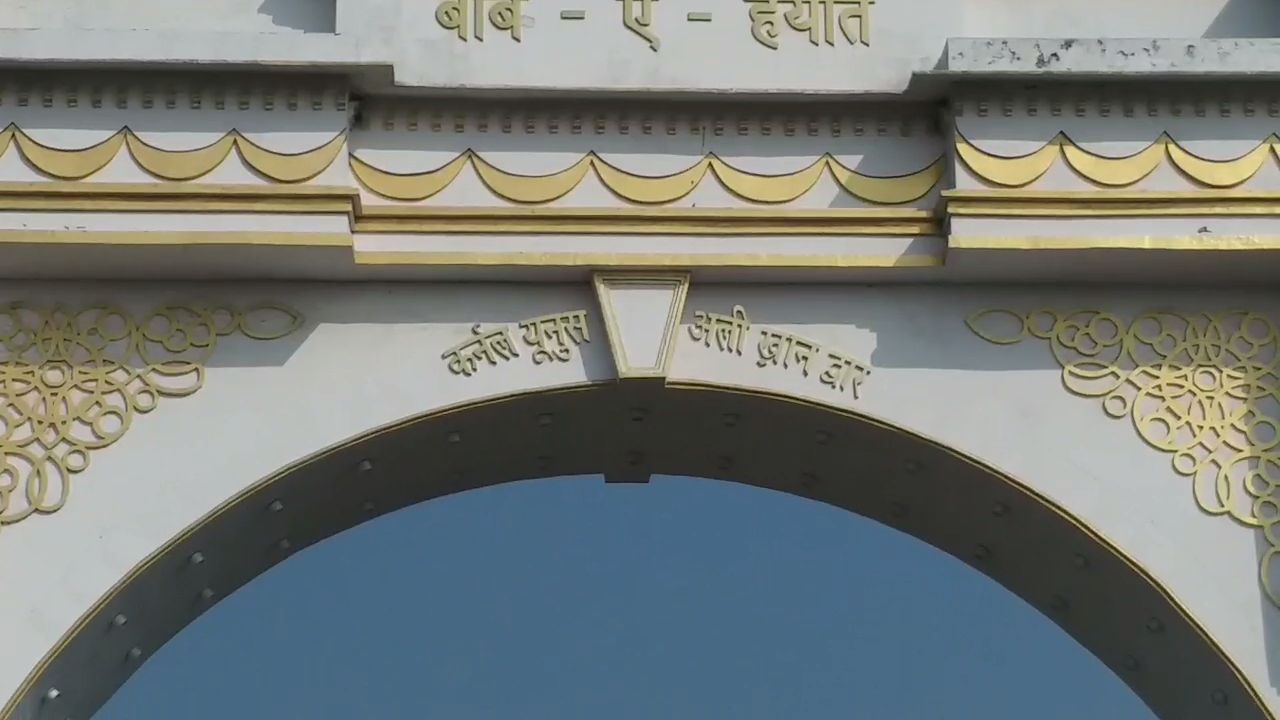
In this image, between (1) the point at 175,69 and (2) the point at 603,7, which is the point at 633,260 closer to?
(2) the point at 603,7

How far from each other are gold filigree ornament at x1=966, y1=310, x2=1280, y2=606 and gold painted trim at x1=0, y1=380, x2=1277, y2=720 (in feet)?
1.11

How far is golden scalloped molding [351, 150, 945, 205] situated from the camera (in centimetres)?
890

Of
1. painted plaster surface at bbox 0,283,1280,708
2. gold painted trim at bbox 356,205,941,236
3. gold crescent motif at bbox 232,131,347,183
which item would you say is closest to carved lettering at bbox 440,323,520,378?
painted plaster surface at bbox 0,283,1280,708

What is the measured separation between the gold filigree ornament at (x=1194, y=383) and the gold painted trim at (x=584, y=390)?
34cm

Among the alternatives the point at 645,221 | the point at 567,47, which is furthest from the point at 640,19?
the point at 645,221

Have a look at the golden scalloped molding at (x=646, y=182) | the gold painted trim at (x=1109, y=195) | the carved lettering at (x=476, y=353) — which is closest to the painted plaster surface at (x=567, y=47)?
the golden scalloped molding at (x=646, y=182)

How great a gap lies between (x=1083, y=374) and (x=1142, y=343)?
24 centimetres

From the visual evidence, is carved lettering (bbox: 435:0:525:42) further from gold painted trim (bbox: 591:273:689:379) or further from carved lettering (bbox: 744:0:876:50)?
gold painted trim (bbox: 591:273:689:379)

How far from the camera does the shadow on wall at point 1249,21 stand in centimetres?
934

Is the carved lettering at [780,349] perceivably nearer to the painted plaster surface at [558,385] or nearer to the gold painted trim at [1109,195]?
the painted plaster surface at [558,385]

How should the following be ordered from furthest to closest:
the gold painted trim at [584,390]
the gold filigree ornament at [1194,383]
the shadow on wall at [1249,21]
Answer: the shadow on wall at [1249,21] → the gold filigree ornament at [1194,383] → the gold painted trim at [584,390]

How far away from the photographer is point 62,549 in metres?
8.63

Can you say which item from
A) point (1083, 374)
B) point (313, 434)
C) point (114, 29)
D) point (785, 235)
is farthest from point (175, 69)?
point (1083, 374)

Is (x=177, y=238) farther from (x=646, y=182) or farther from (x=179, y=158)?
(x=646, y=182)
